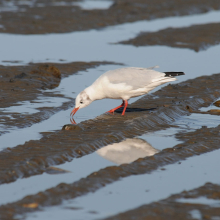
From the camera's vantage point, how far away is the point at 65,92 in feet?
35.1

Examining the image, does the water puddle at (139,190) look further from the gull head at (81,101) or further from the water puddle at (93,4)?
the water puddle at (93,4)

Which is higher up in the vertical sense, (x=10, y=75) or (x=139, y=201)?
(x=10, y=75)

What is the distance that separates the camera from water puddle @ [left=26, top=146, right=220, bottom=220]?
4.85 metres

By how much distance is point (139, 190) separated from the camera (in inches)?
216

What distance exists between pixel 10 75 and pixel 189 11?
53.2 feet

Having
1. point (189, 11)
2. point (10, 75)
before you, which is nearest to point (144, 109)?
point (10, 75)

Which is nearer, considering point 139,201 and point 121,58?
point 139,201

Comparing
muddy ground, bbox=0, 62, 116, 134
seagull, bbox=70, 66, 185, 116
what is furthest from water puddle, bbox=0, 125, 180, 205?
muddy ground, bbox=0, 62, 116, 134

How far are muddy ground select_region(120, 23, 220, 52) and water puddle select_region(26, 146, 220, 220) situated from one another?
34.5 feet

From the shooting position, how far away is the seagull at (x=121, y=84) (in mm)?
8898

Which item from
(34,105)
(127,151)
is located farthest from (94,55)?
(127,151)

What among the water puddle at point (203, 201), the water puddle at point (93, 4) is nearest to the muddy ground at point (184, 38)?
the water puddle at point (93, 4)

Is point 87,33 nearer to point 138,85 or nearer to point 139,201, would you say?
point 138,85

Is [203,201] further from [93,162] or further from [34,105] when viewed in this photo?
[34,105]
